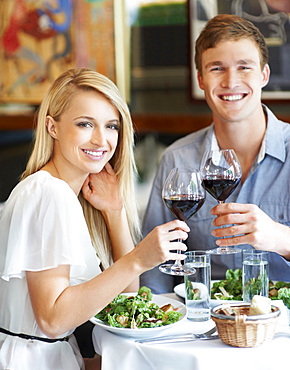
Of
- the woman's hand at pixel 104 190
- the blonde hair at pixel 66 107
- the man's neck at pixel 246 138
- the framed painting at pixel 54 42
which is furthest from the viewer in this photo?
the framed painting at pixel 54 42

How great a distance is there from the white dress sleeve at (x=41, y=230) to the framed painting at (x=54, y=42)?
3966 mm

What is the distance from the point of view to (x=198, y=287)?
1833 mm

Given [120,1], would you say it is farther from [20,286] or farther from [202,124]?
[20,286]

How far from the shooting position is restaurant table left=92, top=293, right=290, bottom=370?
161 cm

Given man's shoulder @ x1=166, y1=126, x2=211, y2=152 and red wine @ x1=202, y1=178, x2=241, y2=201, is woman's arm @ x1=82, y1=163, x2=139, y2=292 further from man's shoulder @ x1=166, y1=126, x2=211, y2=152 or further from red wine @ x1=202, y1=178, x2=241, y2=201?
man's shoulder @ x1=166, y1=126, x2=211, y2=152

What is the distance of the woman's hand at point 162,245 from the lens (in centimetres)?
172

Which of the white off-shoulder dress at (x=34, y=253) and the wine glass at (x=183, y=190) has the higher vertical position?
the wine glass at (x=183, y=190)

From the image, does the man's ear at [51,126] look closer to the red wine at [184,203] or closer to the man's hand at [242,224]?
the red wine at [184,203]

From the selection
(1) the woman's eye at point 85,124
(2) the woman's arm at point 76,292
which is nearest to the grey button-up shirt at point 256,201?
(1) the woman's eye at point 85,124

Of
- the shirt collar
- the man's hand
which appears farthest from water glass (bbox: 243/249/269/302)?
the shirt collar

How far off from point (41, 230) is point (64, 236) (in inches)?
2.9

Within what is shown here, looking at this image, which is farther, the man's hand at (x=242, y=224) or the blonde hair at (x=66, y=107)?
the blonde hair at (x=66, y=107)

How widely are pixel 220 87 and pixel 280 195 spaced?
1.73 ft

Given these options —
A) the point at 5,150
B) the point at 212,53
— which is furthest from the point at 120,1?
the point at 212,53
